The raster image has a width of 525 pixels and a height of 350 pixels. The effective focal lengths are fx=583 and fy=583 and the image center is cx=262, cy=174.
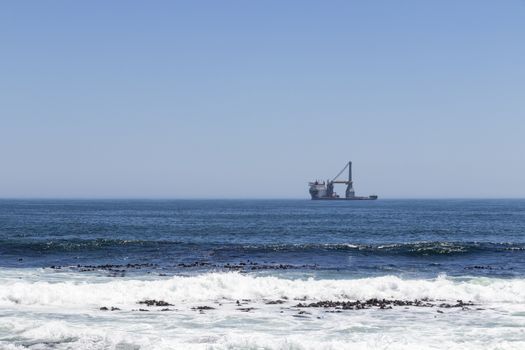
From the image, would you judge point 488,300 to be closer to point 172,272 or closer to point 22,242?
point 172,272

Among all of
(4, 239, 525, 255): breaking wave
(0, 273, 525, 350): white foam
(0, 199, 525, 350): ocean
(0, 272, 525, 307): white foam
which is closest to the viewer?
(0, 273, 525, 350): white foam

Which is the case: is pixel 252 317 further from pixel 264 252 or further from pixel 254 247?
pixel 254 247

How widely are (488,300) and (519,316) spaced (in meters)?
4.61

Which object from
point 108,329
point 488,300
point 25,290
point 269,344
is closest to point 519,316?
point 488,300

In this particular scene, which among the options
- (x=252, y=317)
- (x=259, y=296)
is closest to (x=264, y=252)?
(x=259, y=296)

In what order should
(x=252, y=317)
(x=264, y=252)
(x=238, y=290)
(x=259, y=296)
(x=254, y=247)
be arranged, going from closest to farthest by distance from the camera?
(x=252, y=317) < (x=259, y=296) < (x=238, y=290) < (x=264, y=252) < (x=254, y=247)

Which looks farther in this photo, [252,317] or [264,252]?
[264,252]

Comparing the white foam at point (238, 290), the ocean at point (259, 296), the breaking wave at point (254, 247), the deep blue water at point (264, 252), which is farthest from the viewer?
the breaking wave at point (254, 247)

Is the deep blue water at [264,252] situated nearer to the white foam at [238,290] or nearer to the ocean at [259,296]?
the ocean at [259,296]

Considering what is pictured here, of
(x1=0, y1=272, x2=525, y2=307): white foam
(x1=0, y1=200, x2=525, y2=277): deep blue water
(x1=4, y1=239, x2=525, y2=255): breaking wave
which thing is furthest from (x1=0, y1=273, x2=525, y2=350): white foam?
(x1=4, y1=239, x2=525, y2=255): breaking wave

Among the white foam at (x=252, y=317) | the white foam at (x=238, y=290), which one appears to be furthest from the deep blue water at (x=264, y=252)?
the white foam at (x=252, y=317)

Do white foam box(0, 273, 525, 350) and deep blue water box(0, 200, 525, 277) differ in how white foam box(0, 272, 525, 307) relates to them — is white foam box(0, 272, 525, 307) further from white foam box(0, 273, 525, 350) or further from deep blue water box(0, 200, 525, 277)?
deep blue water box(0, 200, 525, 277)

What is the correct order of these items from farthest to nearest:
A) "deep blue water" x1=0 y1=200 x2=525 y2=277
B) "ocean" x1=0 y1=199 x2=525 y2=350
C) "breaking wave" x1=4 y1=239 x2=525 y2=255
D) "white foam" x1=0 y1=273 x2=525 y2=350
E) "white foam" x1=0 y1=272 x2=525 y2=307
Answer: "breaking wave" x1=4 y1=239 x2=525 y2=255 < "deep blue water" x1=0 y1=200 x2=525 y2=277 < "white foam" x1=0 y1=272 x2=525 y2=307 < "ocean" x1=0 y1=199 x2=525 y2=350 < "white foam" x1=0 y1=273 x2=525 y2=350

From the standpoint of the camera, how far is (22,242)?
61.0m
